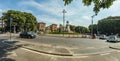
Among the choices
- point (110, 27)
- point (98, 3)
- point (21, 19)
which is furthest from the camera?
point (110, 27)

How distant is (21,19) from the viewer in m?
88.2

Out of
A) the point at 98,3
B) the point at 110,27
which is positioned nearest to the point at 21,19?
the point at 110,27

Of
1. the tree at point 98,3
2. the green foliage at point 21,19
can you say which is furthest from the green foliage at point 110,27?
the tree at point 98,3

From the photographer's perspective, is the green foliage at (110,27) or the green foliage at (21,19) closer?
the green foliage at (21,19)

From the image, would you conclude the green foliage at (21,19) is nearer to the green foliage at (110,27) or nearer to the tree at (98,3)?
the green foliage at (110,27)

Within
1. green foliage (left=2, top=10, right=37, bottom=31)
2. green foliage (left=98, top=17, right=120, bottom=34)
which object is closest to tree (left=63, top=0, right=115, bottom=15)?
green foliage (left=2, top=10, right=37, bottom=31)

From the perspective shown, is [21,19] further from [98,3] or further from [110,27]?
[98,3]

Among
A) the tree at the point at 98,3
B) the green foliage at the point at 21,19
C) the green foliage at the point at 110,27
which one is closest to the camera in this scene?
the tree at the point at 98,3

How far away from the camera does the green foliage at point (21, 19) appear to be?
8611cm

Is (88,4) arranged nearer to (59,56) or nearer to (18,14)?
(59,56)

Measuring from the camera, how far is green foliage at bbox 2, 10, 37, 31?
86113mm

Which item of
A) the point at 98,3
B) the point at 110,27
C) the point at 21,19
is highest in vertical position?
the point at 21,19

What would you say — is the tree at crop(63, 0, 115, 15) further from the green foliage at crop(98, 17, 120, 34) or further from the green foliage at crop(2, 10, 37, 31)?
the green foliage at crop(98, 17, 120, 34)

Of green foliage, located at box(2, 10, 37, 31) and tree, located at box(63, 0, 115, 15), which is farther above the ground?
green foliage, located at box(2, 10, 37, 31)
